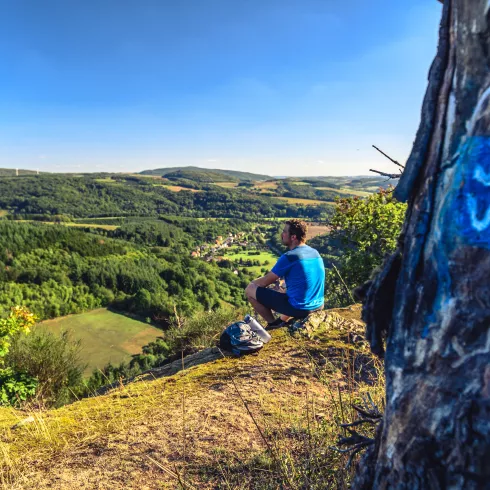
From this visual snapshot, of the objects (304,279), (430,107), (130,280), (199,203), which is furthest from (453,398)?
(199,203)

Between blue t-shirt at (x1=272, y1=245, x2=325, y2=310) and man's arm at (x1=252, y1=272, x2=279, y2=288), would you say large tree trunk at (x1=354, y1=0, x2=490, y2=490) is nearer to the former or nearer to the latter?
blue t-shirt at (x1=272, y1=245, x2=325, y2=310)

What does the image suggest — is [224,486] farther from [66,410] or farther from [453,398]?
[66,410]

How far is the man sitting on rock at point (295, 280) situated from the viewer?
3.94m

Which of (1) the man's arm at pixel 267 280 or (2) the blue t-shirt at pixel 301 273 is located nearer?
(2) the blue t-shirt at pixel 301 273

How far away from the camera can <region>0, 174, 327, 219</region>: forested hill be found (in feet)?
382

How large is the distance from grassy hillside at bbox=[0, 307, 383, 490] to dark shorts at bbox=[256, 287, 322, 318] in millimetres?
586

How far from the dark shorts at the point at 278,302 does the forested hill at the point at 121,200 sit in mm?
100767

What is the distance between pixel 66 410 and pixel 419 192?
11.6 feet

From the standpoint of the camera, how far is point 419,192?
0.90 m

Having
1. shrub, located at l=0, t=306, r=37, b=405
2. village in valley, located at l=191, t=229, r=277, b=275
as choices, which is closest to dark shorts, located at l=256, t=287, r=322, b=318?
shrub, located at l=0, t=306, r=37, b=405

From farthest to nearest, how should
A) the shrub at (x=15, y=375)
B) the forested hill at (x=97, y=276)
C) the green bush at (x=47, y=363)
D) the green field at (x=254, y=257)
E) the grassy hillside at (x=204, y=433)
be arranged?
the green field at (x=254, y=257), the forested hill at (x=97, y=276), the green bush at (x=47, y=363), the shrub at (x=15, y=375), the grassy hillside at (x=204, y=433)

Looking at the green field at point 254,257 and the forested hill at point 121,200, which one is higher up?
the forested hill at point 121,200

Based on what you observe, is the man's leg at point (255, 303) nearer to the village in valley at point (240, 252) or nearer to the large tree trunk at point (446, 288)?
the large tree trunk at point (446, 288)

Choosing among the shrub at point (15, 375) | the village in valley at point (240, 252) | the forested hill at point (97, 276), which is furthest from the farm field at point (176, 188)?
the shrub at point (15, 375)
